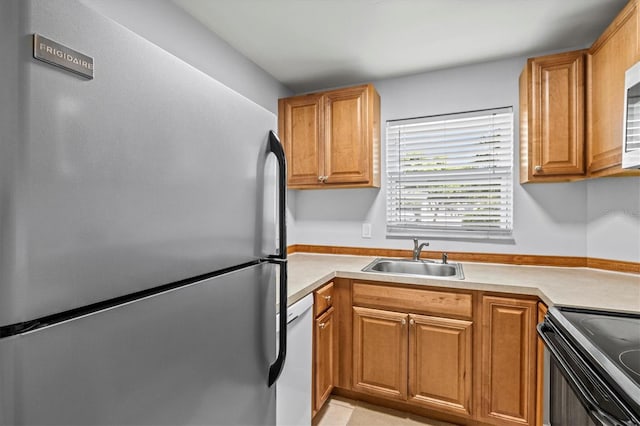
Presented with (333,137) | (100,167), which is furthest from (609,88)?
(100,167)

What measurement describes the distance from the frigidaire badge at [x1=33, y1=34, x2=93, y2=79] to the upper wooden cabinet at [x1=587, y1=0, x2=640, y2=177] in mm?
2080

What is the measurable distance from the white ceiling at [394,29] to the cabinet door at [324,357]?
1.79 m

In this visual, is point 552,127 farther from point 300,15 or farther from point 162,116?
point 162,116

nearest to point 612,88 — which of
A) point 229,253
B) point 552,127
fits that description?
point 552,127

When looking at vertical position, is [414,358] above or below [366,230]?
below

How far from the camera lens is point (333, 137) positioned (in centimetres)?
257

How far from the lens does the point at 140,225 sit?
0.58 meters

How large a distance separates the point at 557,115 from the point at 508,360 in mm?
1506

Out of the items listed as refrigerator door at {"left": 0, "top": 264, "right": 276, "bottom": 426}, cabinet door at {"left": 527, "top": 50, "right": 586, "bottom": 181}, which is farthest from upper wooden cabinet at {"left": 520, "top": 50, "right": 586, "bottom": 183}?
refrigerator door at {"left": 0, "top": 264, "right": 276, "bottom": 426}

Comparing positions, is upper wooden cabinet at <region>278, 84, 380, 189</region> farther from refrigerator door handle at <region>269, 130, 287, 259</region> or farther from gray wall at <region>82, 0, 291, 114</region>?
refrigerator door handle at <region>269, 130, 287, 259</region>

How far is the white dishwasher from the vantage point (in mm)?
1376

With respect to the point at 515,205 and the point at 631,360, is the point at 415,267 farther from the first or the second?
the point at 631,360

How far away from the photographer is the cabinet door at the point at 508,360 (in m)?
1.75

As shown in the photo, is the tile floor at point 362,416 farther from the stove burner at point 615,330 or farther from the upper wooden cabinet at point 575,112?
the upper wooden cabinet at point 575,112
